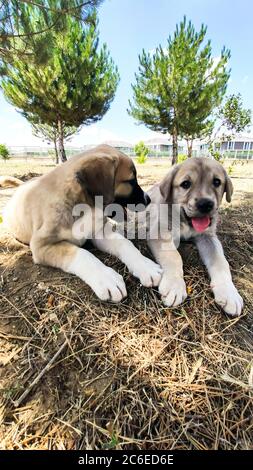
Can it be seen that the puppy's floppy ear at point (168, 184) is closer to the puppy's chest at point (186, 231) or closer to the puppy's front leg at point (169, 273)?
the puppy's chest at point (186, 231)

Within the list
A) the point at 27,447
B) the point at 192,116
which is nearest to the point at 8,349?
the point at 27,447

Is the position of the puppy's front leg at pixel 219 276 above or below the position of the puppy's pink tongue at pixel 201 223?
below

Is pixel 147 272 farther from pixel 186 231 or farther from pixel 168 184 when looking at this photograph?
pixel 168 184

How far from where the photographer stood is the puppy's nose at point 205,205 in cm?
228

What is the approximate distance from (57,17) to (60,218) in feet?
21.0

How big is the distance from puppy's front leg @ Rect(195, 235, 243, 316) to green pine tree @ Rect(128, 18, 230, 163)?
1847 cm

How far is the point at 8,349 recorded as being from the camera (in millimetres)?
1558

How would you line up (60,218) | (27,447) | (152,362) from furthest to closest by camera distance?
(60,218), (152,362), (27,447)

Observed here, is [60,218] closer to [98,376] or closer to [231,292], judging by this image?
[98,376]

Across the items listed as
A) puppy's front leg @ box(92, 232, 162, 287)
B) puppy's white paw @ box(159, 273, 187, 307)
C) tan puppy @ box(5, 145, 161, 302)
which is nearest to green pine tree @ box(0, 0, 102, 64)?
tan puppy @ box(5, 145, 161, 302)

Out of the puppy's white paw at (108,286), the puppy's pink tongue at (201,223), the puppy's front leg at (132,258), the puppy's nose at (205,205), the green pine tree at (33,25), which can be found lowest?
the puppy's white paw at (108,286)

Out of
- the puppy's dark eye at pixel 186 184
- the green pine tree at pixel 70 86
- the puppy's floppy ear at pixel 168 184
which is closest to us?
the puppy's dark eye at pixel 186 184

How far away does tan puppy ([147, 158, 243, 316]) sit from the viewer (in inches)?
72.5

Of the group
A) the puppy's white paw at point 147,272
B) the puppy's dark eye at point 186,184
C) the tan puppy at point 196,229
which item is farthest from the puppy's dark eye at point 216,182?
the puppy's white paw at point 147,272
